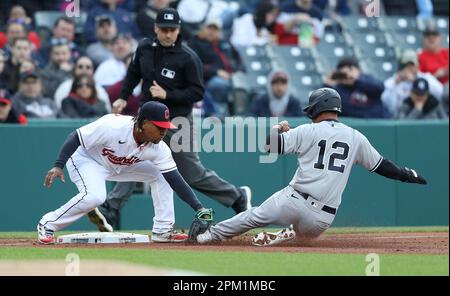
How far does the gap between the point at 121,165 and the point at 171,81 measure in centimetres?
143

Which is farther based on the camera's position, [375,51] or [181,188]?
[375,51]

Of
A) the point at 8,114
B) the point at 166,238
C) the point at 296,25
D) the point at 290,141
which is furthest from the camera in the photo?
the point at 296,25

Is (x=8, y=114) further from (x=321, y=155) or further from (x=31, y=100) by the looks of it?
(x=321, y=155)

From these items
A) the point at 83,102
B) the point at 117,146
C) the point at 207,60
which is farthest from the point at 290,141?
the point at 207,60

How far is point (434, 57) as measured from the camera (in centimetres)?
1712

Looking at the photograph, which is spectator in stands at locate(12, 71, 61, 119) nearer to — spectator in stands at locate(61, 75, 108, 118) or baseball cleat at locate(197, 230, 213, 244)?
→ spectator in stands at locate(61, 75, 108, 118)

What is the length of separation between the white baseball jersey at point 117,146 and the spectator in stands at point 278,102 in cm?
522

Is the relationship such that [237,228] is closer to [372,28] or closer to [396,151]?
[396,151]

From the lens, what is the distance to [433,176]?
14.2 meters

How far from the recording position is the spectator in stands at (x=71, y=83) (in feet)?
46.2

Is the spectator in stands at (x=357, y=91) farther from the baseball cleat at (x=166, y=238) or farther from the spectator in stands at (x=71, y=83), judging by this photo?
the baseball cleat at (x=166, y=238)

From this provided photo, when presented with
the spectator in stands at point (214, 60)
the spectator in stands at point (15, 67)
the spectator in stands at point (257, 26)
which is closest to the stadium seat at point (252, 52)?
the spectator in stands at point (257, 26)
